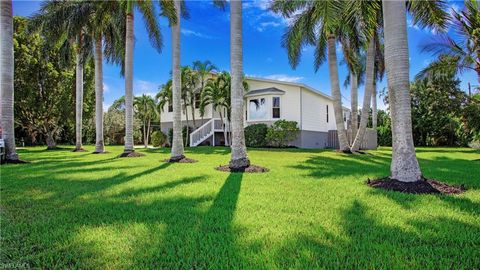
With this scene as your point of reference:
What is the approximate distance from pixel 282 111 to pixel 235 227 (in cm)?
2013

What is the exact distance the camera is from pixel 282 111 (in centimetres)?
2348

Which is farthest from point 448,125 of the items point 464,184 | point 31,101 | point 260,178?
point 31,101

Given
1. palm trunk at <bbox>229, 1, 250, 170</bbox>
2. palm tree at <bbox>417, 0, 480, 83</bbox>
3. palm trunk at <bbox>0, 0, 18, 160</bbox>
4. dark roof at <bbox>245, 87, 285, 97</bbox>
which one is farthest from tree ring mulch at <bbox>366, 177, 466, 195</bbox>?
dark roof at <bbox>245, 87, 285, 97</bbox>

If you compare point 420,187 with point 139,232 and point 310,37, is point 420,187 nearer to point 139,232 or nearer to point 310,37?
point 139,232

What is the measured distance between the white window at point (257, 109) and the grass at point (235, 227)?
17.4 metres

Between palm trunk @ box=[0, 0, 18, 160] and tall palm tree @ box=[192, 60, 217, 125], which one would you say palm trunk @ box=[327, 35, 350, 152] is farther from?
palm trunk @ box=[0, 0, 18, 160]

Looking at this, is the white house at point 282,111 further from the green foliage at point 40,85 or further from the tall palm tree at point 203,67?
the green foliage at point 40,85

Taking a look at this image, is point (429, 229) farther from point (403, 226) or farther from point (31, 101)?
point (31, 101)

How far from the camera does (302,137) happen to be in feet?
76.7

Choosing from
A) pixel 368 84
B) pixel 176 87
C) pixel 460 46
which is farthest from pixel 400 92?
pixel 460 46

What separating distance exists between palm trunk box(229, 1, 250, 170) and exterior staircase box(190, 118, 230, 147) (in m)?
15.3

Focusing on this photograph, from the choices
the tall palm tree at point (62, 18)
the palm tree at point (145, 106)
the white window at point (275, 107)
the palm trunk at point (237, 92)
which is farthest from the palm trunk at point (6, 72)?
the palm tree at point (145, 106)

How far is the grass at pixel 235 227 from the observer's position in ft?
9.68

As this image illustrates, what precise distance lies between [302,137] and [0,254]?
70.9ft
